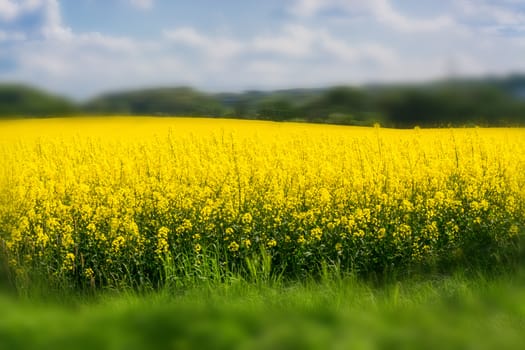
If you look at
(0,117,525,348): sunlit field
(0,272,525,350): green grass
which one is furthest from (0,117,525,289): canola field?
(0,272,525,350): green grass

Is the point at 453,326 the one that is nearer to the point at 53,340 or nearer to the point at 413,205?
the point at 53,340

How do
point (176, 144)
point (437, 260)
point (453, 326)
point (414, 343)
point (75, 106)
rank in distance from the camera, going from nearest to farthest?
point (414, 343) < point (453, 326) < point (437, 260) < point (75, 106) < point (176, 144)

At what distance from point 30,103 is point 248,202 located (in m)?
2.82

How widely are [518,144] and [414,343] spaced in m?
6.13

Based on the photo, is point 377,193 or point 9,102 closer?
point 377,193

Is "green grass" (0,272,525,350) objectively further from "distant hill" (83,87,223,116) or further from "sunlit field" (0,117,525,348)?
"distant hill" (83,87,223,116)

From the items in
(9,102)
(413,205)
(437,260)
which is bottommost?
(437,260)

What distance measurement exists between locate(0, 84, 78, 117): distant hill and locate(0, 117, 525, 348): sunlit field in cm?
36

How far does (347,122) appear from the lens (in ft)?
26.9

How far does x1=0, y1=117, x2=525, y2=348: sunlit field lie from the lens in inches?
196

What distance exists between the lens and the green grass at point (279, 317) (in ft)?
12.2

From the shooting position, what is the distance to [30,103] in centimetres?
764

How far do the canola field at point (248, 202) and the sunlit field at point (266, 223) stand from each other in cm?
2

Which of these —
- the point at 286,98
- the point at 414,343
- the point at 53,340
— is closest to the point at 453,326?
the point at 414,343
